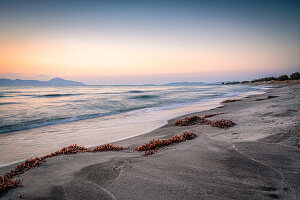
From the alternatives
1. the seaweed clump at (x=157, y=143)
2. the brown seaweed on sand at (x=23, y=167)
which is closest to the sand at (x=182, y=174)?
the brown seaweed on sand at (x=23, y=167)

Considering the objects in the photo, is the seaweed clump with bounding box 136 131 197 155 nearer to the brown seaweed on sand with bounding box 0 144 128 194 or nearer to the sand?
the sand

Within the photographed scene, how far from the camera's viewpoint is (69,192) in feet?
9.70

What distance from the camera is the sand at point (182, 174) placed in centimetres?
280

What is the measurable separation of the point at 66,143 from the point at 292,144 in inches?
380

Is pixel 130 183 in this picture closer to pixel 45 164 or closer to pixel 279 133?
pixel 45 164

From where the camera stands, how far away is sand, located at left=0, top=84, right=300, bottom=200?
2.80m

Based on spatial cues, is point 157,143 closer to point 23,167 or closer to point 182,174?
point 182,174

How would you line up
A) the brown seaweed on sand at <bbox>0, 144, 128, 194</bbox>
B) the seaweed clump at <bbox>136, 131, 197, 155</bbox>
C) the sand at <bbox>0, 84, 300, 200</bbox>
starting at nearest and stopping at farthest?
the sand at <bbox>0, 84, 300, 200</bbox> → the brown seaweed on sand at <bbox>0, 144, 128, 194</bbox> → the seaweed clump at <bbox>136, 131, 197, 155</bbox>

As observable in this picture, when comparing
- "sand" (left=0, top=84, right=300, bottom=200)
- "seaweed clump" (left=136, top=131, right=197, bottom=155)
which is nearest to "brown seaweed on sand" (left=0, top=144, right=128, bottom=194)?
"sand" (left=0, top=84, right=300, bottom=200)

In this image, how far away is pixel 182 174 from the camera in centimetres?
341

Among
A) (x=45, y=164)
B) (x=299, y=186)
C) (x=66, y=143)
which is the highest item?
(x=299, y=186)

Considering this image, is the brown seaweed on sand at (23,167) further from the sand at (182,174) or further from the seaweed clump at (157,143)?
the seaweed clump at (157,143)

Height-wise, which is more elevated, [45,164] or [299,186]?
[299,186]

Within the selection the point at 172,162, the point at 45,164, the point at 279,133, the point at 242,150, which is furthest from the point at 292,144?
the point at 45,164
